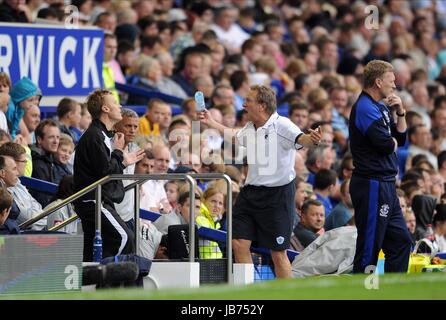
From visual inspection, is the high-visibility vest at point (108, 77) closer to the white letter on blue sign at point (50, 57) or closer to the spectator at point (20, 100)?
the white letter on blue sign at point (50, 57)

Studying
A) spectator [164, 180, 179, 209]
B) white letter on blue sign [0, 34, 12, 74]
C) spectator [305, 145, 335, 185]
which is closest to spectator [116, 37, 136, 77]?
spectator [305, 145, 335, 185]

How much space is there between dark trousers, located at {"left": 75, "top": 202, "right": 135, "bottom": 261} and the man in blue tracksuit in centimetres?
200

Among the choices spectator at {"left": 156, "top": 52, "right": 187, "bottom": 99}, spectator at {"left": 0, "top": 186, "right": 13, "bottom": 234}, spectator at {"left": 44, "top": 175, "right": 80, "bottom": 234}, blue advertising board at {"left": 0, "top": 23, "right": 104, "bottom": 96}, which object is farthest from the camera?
spectator at {"left": 156, "top": 52, "right": 187, "bottom": 99}

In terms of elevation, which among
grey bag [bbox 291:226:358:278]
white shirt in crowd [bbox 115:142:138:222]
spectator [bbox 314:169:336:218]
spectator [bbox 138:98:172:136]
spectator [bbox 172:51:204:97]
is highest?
spectator [bbox 172:51:204:97]

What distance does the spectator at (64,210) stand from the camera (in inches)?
512

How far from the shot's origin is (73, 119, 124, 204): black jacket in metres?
12.0

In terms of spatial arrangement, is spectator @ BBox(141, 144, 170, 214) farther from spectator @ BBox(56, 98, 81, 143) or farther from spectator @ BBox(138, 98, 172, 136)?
spectator @ BBox(138, 98, 172, 136)

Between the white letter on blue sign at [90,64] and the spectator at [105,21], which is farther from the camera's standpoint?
the spectator at [105,21]

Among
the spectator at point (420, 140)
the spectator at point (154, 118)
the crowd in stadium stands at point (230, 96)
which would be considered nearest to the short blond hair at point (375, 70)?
the crowd in stadium stands at point (230, 96)

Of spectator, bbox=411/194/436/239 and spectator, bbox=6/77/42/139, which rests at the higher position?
spectator, bbox=6/77/42/139

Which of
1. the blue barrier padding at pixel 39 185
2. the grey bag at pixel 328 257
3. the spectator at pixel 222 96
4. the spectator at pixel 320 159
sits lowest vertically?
the grey bag at pixel 328 257

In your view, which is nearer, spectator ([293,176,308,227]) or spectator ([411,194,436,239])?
→ spectator ([293,176,308,227])

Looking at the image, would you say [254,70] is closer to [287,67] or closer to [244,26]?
[287,67]
